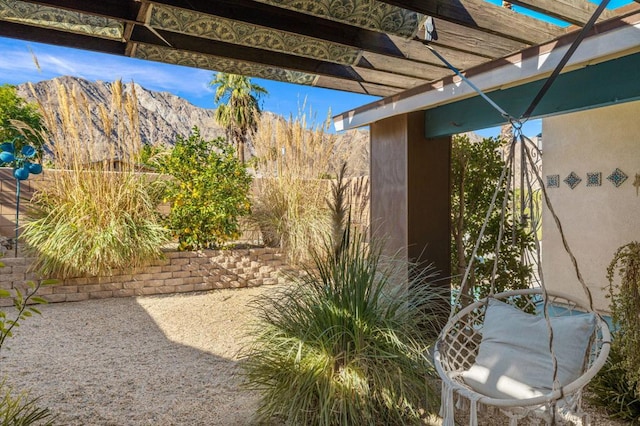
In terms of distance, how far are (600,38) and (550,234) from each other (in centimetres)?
392

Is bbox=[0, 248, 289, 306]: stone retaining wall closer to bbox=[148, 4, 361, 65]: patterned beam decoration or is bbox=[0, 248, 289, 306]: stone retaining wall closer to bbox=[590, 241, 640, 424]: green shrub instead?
bbox=[148, 4, 361, 65]: patterned beam decoration

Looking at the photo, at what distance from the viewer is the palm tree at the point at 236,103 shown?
20.0 m

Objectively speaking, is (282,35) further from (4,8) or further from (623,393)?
(623,393)

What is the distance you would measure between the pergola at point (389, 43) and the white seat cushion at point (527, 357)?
4.23 ft

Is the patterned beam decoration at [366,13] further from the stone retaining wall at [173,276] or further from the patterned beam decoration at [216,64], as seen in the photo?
the stone retaining wall at [173,276]

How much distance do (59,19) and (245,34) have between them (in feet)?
3.15

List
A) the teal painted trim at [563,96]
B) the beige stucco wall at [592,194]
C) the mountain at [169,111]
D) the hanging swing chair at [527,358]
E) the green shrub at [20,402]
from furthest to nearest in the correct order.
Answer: the mountain at [169,111], the beige stucco wall at [592,194], the teal painted trim at [563,96], the hanging swing chair at [527,358], the green shrub at [20,402]

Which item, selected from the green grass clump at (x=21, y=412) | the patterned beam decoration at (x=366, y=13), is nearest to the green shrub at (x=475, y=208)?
the patterned beam decoration at (x=366, y=13)

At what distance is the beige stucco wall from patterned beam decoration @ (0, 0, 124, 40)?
4.97 metres

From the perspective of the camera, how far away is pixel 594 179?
488 centimetres

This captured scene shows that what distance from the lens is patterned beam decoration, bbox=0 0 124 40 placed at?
2133 mm

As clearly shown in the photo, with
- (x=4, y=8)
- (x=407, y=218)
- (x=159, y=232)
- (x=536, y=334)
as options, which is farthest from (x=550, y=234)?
(x=4, y=8)

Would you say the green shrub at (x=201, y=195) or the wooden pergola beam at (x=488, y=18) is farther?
the green shrub at (x=201, y=195)

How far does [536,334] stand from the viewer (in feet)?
6.74
